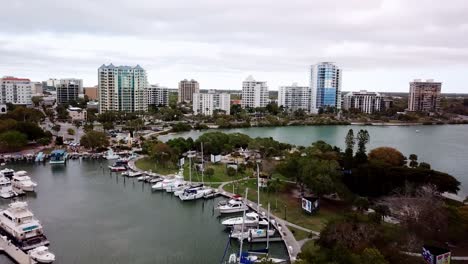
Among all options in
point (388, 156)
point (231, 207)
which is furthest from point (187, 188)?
point (388, 156)

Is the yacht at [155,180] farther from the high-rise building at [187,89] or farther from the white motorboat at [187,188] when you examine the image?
the high-rise building at [187,89]

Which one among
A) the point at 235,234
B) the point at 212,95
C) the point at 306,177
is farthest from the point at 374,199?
the point at 212,95

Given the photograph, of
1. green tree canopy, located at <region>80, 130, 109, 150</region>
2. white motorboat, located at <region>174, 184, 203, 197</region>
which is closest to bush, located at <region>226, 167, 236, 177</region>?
white motorboat, located at <region>174, 184, 203, 197</region>

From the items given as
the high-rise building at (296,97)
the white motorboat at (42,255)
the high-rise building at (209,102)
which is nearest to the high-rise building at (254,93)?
the high-rise building at (296,97)

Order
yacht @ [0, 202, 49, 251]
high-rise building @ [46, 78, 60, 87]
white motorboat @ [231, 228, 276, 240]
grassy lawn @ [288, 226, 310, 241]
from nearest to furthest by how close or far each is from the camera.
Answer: yacht @ [0, 202, 49, 251] < grassy lawn @ [288, 226, 310, 241] < white motorboat @ [231, 228, 276, 240] < high-rise building @ [46, 78, 60, 87]

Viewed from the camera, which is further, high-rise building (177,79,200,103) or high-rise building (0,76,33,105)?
high-rise building (177,79,200,103)

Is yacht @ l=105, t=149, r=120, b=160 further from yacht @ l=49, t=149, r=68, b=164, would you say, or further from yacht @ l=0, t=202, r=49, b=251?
yacht @ l=0, t=202, r=49, b=251
